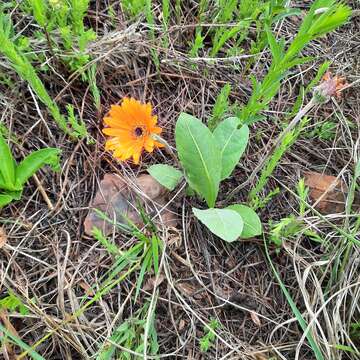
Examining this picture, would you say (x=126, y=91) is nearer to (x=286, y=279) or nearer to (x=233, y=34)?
(x=233, y=34)

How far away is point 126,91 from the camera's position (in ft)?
6.31

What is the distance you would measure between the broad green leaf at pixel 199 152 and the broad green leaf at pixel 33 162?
18.2 inches

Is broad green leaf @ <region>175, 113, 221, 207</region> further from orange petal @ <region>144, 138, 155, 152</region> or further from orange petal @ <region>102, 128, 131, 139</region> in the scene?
orange petal @ <region>102, 128, 131, 139</region>

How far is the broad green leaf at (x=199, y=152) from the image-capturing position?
5.40 ft

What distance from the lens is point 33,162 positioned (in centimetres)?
165

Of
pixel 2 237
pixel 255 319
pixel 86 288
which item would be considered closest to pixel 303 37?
pixel 255 319

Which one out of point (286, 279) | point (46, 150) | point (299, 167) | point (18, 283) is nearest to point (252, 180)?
point (299, 167)

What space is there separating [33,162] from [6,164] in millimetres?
92

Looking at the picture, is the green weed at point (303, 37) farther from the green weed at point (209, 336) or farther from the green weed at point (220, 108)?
the green weed at point (209, 336)

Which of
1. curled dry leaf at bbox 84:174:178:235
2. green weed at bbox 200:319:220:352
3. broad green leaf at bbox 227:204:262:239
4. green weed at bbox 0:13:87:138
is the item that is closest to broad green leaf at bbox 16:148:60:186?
green weed at bbox 0:13:87:138

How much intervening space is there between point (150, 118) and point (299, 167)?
667 millimetres

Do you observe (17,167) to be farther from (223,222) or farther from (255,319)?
(255,319)

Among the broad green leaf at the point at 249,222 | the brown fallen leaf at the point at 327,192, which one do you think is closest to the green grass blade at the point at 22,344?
the broad green leaf at the point at 249,222

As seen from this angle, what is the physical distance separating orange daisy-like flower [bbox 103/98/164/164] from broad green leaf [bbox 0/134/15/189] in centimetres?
36
